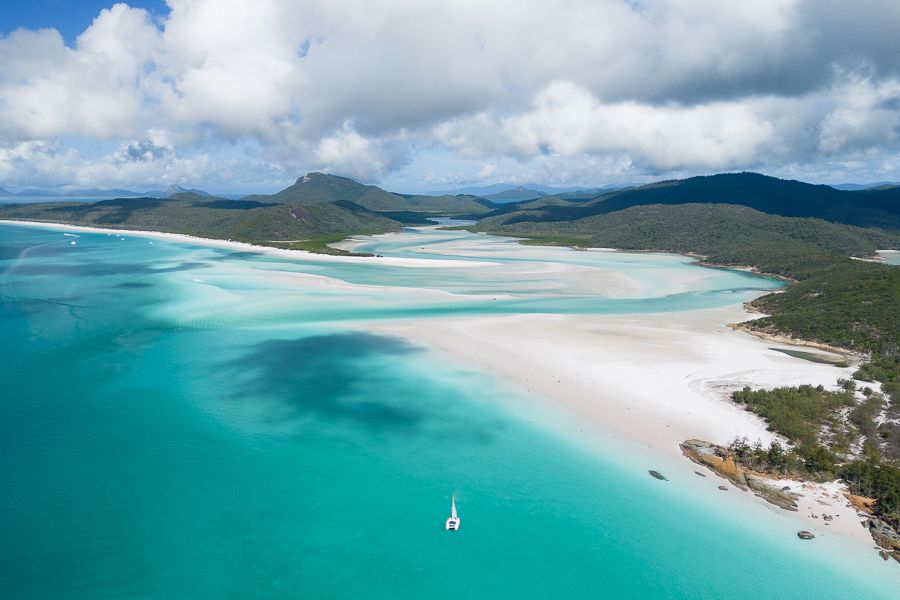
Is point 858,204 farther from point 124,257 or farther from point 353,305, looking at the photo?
point 124,257

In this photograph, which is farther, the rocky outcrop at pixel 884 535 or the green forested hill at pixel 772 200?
the green forested hill at pixel 772 200

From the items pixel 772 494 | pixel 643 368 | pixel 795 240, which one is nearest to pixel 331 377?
pixel 643 368

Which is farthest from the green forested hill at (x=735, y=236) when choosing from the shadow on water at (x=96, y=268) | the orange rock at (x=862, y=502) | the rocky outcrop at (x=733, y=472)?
the shadow on water at (x=96, y=268)

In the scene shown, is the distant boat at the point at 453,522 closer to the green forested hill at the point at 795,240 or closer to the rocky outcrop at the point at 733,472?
the rocky outcrop at the point at 733,472

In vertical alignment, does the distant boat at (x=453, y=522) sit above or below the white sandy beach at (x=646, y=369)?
below

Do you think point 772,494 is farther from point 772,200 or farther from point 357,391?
point 772,200
